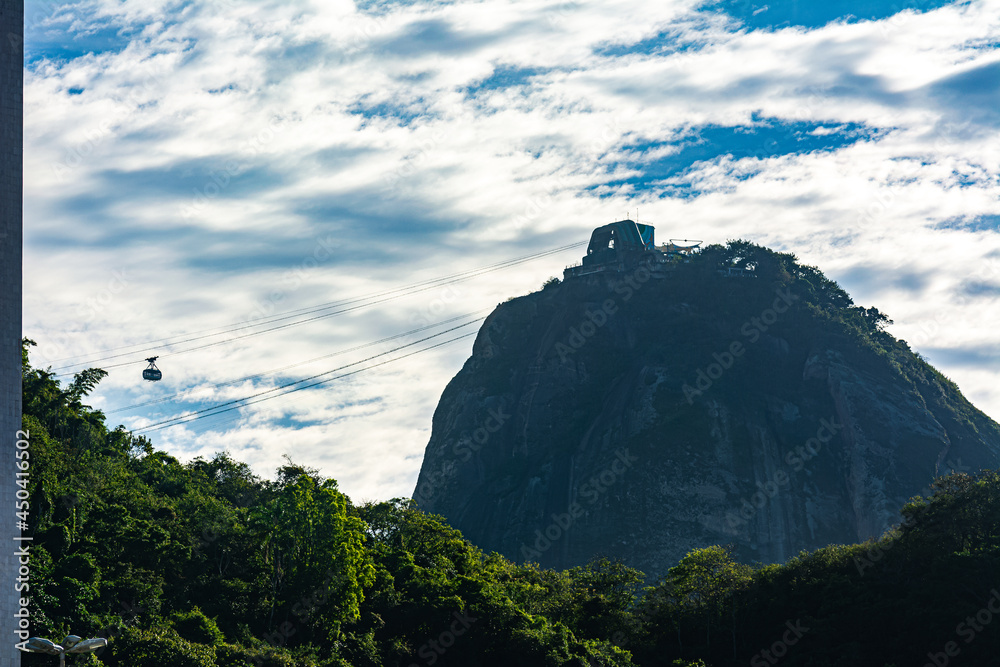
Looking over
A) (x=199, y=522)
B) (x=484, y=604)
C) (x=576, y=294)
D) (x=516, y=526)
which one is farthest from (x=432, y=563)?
(x=576, y=294)

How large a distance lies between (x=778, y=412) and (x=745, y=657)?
260ft

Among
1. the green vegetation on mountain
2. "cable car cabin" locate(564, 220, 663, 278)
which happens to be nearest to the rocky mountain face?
"cable car cabin" locate(564, 220, 663, 278)

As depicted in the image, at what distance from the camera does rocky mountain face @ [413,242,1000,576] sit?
12294 cm

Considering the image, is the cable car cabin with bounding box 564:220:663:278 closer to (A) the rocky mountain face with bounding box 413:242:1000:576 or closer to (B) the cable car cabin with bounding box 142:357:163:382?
(A) the rocky mountain face with bounding box 413:242:1000:576

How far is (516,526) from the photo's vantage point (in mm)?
132250

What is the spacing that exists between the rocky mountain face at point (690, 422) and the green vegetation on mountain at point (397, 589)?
52.7 meters

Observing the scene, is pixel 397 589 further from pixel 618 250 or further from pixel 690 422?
pixel 618 250

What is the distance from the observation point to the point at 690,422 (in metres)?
129

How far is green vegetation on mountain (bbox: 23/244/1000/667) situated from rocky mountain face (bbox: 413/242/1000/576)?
52712mm

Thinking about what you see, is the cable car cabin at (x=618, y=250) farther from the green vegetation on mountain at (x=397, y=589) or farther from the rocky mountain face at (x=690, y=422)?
the green vegetation on mountain at (x=397, y=589)

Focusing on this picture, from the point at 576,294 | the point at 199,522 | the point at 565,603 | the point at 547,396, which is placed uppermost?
the point at 576,294

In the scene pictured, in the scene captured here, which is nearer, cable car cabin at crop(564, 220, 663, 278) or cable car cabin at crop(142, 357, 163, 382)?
cable car cabin at crop(142, 357, 163, 382)

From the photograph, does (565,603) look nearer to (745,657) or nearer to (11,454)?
(745,657)

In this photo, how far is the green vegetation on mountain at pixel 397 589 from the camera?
49.8 meters
